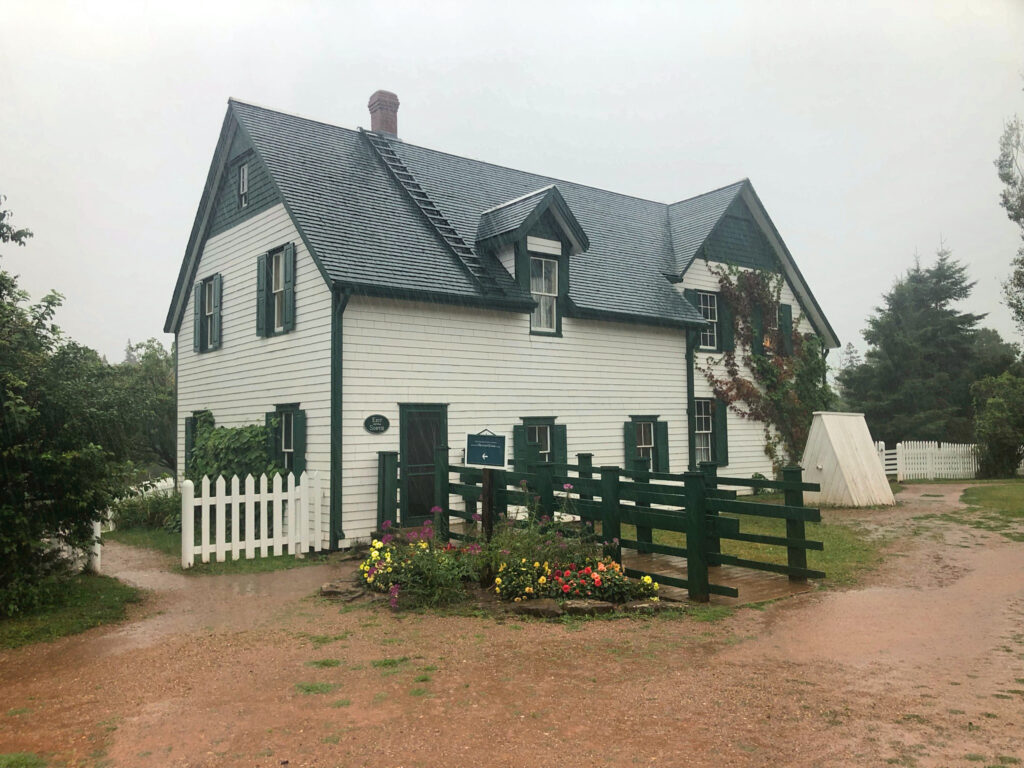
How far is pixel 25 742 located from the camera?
4730 millimetres

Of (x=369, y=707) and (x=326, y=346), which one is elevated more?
(x=326, y=346)

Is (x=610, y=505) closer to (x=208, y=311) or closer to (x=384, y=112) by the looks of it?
(x=208, y=311)

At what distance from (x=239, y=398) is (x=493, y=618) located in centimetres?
966

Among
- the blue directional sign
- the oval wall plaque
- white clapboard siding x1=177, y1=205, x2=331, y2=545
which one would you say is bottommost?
the blue directional sign

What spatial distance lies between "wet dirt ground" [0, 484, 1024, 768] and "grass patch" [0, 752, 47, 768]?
10 cm

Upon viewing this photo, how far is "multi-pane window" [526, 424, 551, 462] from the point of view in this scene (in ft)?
50.5

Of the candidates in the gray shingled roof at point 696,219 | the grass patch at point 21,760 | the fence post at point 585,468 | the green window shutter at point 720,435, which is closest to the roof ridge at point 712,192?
the gray shingled roof at point 696,219

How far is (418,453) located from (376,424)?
40.6 inches

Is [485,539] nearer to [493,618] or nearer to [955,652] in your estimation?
[493,618]

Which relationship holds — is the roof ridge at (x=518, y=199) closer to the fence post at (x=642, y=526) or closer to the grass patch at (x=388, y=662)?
the fence post at (x=642, y=526)

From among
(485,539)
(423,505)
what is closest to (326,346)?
(423,505)

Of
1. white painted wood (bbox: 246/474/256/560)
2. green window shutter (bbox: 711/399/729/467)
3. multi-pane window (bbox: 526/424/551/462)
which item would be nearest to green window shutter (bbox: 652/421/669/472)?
green window shutter (bbox: 711/399/729/467)

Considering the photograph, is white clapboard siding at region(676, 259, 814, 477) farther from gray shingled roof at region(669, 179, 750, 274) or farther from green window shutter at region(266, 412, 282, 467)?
green window shutter at region(266, 412, 282, 467)

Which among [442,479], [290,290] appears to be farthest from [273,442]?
[442,479]
